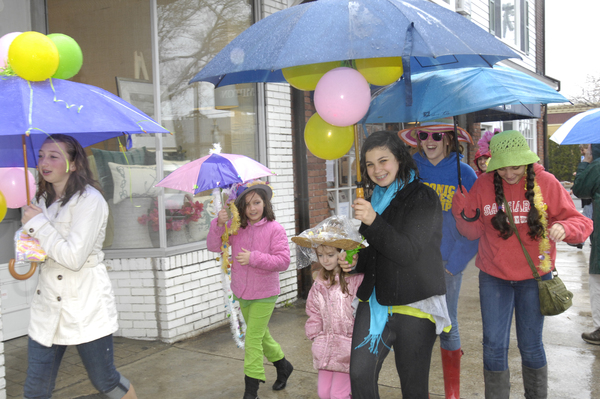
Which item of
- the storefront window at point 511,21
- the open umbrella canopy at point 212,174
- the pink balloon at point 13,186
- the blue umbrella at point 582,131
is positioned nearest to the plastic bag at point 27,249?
the pink balloon at point 13,186

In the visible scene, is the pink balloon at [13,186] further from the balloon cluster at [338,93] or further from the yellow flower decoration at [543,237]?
the yellow flower decoration at [543,237]

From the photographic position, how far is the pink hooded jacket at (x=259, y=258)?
12.0 feet

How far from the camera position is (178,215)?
210 inches

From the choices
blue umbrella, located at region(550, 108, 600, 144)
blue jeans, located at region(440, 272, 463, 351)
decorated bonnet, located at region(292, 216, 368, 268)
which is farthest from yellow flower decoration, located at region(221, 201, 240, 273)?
blue umbrella, located at region(550, 108, 600, 144)

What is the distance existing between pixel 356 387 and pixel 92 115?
1879 mm

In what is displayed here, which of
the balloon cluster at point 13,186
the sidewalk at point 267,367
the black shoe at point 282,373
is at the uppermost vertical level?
the balloon cluster at point 13,186

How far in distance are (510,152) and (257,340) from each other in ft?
6.70

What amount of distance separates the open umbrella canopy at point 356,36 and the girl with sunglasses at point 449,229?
1015 mm

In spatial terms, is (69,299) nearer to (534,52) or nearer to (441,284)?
(441,284)

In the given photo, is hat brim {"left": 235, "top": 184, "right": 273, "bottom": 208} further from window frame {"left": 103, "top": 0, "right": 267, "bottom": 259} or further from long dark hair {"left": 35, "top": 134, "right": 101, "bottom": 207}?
window frame {"left": 103, "top": 0, "right": 267, "bottom": 259}

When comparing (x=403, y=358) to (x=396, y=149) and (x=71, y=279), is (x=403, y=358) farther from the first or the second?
(x=71, y=279)

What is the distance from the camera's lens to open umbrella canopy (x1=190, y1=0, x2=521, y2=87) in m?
2.38

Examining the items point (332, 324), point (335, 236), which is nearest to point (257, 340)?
point (332, 324)

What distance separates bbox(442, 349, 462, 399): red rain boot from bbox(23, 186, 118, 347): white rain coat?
7.15ft
